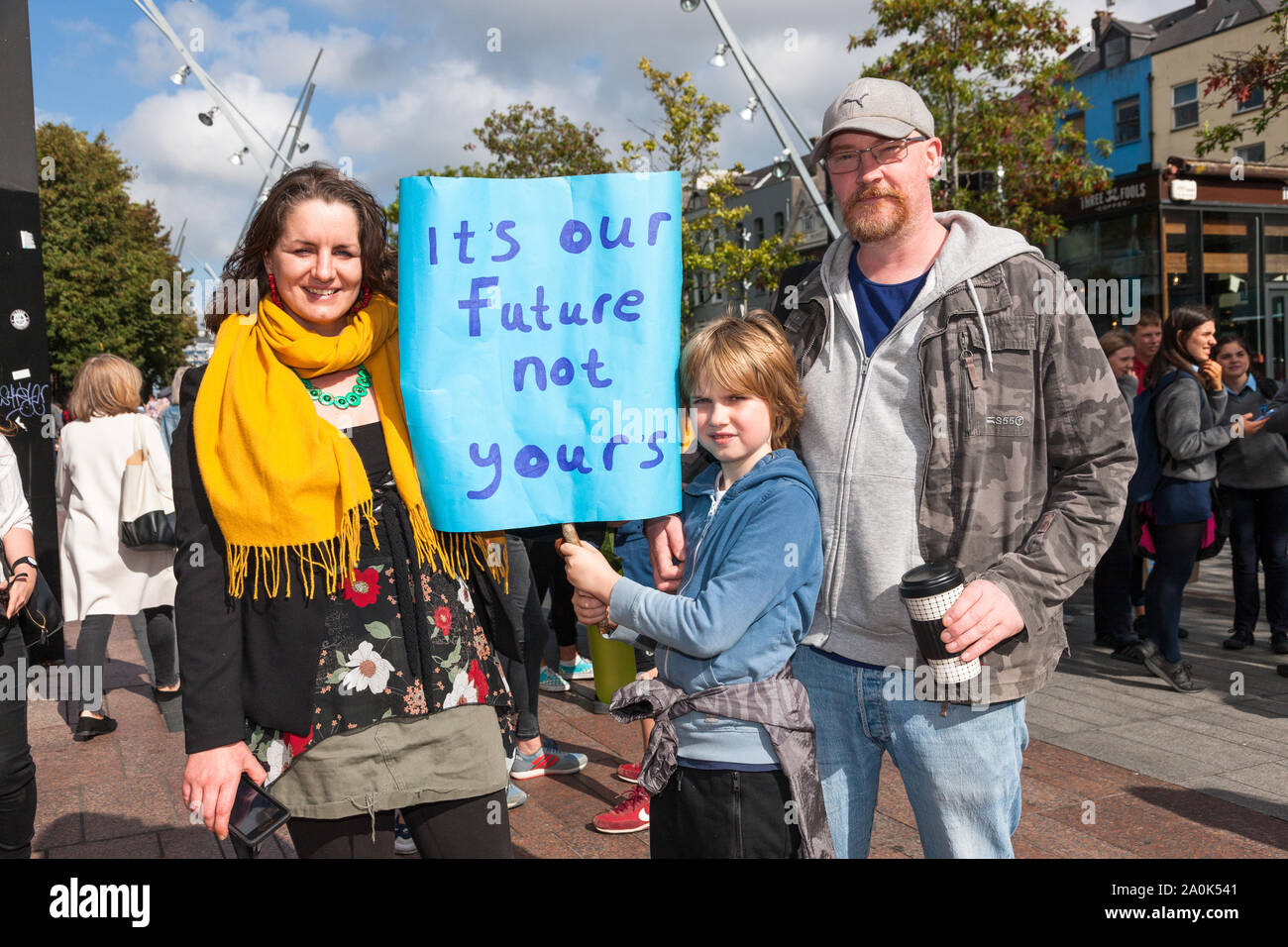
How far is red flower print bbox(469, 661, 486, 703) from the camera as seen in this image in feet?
7.27

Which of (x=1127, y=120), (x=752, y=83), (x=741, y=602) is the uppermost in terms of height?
(x=1127, y=120)

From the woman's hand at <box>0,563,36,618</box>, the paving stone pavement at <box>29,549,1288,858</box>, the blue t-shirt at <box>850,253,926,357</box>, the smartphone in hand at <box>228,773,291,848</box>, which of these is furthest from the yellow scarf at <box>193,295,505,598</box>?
the paving stone pavement at <box>29,549,1288,858</box>

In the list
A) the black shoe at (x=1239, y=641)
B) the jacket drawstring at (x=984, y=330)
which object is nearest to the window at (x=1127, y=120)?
the black shoe at (x=1239, y=641)

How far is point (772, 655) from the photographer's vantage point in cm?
214

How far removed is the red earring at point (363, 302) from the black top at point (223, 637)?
35cm

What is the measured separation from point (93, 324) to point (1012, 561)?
3764cm

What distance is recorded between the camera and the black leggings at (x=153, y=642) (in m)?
5.94

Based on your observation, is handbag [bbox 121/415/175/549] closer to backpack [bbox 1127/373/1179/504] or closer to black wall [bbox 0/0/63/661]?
black wall [bbox 0/0/63/661]

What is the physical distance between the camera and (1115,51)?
122 feet

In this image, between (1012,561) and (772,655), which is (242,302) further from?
(1012,561)

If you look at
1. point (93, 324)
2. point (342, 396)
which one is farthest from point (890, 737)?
point (93, 324)

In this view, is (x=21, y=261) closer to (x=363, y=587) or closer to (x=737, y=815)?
(x=363, y=587)

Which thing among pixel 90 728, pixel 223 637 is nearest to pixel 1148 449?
pixel 223 637

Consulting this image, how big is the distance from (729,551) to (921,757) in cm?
60
